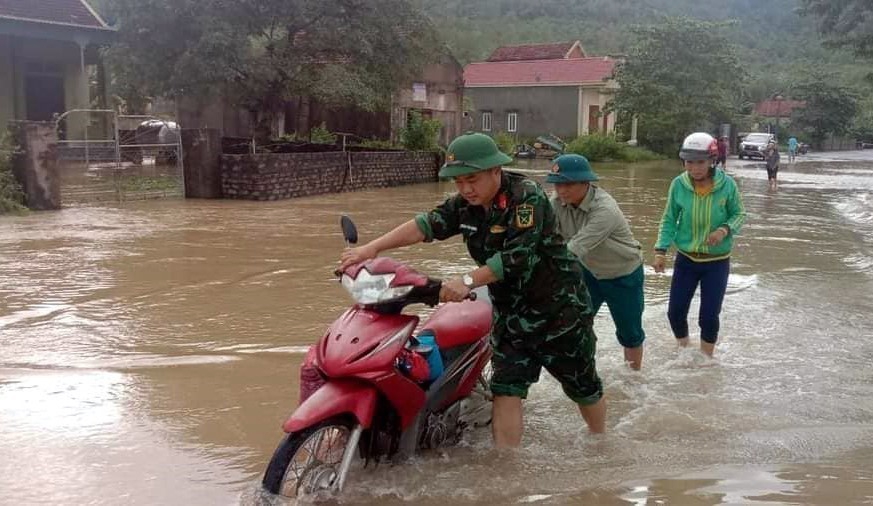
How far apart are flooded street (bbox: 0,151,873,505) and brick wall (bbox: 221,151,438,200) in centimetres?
708

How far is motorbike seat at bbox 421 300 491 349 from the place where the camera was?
13.7 ft

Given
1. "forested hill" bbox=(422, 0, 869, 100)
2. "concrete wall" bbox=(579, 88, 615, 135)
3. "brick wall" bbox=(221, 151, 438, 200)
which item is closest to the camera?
"brick wall" bbox=(221, 151, 438, 200)

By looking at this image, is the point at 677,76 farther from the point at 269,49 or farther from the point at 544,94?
the point at 269,49

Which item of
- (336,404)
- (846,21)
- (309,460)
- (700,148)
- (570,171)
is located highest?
(846,21)

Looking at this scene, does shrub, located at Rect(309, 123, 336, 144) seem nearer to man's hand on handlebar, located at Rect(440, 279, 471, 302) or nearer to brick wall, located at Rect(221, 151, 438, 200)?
brick wall, located at Rect(221, 151, 438, 200)

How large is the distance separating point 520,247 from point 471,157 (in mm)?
433

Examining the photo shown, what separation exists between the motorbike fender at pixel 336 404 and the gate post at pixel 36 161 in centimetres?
1295

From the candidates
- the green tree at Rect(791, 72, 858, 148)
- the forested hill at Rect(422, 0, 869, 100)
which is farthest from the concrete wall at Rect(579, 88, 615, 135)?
the green tree at Rect(791, 72, 858, 148)

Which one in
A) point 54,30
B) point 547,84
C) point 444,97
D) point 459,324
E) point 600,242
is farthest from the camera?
A: point 547,84

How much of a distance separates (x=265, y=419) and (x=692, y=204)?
305 cm

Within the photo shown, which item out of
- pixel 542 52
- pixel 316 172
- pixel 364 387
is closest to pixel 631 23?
pixel 542 52

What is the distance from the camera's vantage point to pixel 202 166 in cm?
1795

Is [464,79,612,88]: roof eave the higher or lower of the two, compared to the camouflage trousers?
higher

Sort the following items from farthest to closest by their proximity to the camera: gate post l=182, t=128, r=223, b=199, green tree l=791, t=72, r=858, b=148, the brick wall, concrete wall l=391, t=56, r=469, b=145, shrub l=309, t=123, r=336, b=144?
green tree l=791, t=72, r=858, b=148
concrete wall l=391, t=56, r=469, b=145
shrub l=309, t=123, r=336, b=144
the brick wall
gate post l=182, t=128, r=223, b=199
